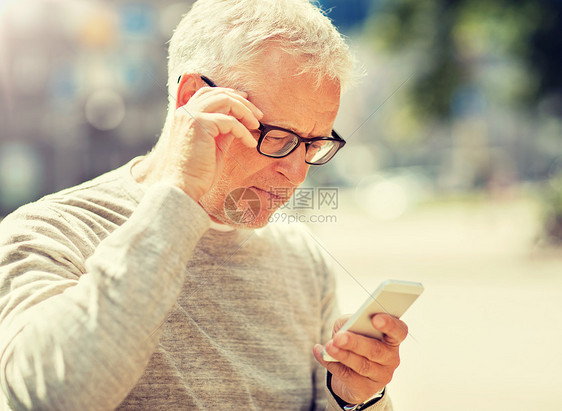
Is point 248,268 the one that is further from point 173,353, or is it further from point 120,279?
point 120,279

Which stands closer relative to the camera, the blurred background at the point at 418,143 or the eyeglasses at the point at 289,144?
the eyeglasses at the point at 289,144

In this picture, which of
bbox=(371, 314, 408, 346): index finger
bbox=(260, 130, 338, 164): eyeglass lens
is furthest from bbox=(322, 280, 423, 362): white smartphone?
bbox=(260, 130, 338, 164): eyeglass lens

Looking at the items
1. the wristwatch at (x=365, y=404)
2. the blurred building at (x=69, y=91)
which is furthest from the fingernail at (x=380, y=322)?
the blurred building at (x=69, y=91)

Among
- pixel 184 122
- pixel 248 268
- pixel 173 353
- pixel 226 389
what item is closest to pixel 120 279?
pixel 184 122

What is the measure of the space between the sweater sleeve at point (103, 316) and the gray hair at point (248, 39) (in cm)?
62

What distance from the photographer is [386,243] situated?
12922 millimetres

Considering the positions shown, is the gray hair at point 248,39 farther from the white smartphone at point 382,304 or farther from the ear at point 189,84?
the white smartphone at point 382,304

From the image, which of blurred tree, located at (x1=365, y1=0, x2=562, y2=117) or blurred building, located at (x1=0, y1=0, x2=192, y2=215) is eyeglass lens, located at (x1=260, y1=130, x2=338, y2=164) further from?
blurred building, located at (x1=0, y1=0, x2=192, y2=215)

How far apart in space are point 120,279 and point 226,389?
0.69 m

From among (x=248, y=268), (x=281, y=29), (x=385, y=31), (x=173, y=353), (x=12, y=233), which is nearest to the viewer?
(x=12, y=233)

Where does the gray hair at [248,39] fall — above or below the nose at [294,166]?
above

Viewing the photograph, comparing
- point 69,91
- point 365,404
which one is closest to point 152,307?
point 365,404

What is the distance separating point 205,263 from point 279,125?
0.50 metres

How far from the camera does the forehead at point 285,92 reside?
5.35 feet
